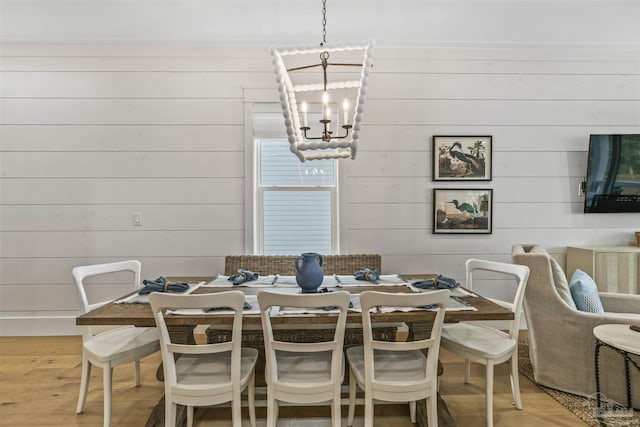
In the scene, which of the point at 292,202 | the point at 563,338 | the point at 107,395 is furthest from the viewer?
the point at 292,202

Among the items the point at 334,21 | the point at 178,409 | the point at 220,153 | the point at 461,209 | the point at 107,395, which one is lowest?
the point at 178,409

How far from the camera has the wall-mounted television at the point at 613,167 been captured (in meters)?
3.21

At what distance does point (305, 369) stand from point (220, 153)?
7.22 ft

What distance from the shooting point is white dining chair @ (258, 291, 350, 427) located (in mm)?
1469

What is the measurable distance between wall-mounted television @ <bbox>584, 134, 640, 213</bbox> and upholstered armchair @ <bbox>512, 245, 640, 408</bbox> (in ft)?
5.10

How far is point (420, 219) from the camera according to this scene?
331 cm

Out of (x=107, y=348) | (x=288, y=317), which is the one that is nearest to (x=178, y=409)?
(x=107, y=348)

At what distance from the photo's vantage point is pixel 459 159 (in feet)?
10.8

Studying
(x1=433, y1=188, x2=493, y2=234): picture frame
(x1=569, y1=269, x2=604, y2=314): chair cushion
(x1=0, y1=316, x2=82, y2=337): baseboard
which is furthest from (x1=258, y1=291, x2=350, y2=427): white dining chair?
(x1=0, y1=316, x2=82, y2=337): baseboard

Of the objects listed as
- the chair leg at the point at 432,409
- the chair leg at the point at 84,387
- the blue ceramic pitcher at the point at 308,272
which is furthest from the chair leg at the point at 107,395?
the chair leg at the point at 432,409

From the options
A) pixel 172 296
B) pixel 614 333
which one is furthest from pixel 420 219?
pixel 172 296

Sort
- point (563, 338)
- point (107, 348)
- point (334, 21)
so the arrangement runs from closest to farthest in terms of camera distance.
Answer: point (107, 348), point (563, 338), point (334, 21)

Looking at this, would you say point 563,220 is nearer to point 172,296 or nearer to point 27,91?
point 172,296

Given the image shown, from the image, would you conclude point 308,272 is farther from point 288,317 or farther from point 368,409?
point 368,409
